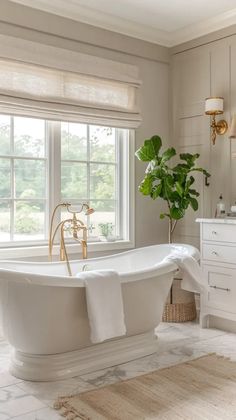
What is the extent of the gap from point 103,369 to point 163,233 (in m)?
1.96

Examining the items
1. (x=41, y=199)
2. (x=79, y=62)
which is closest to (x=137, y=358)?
(x=41, y=199)

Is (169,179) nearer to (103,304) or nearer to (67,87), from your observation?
(67,87)

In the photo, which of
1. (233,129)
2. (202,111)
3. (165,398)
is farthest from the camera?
(202,111)

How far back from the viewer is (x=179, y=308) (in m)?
4.04

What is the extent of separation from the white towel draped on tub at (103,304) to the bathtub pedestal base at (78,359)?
277 mm

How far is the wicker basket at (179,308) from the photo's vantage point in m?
4.04

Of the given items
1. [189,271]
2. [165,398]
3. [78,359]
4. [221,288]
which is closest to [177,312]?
[221,288]

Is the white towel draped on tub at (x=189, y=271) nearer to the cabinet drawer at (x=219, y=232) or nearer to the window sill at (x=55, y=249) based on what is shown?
the cabinet drawer at (x=219, y=232)

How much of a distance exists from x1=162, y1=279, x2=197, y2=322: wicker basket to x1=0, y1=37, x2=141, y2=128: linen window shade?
5.20ft

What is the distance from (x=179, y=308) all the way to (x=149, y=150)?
142 centimetres

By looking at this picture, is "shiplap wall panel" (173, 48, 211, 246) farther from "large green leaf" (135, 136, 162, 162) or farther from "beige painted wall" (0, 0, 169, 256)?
"large green leaf" (135, 136, 162, 162)

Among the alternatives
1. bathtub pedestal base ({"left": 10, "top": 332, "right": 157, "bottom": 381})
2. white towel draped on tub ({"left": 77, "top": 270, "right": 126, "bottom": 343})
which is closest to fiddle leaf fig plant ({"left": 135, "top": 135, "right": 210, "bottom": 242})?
bathtub pedestal base ({"left": 10, "top": 332, "right": 157, "bottom": 381})

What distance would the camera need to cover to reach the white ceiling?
12.3ft

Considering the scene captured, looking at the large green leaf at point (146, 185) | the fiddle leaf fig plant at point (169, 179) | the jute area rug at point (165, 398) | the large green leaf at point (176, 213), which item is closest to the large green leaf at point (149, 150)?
the fiddle leaf fig plant at point (169, 179)
